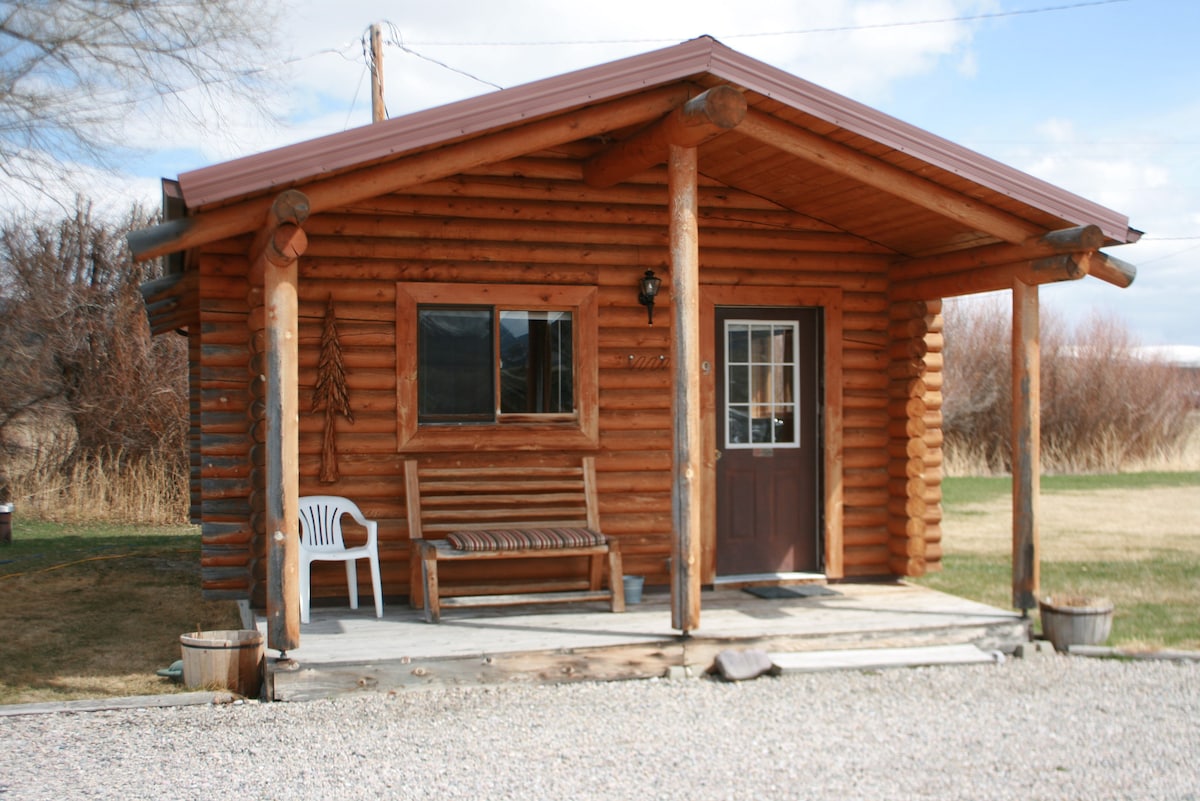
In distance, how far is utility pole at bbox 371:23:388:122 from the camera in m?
15.0

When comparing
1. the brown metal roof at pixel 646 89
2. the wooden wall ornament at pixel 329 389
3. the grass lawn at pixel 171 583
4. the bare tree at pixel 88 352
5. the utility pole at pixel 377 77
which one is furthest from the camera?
the bare tree at pixel 88 352

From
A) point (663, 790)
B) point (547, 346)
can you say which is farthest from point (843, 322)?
point (663, 790)

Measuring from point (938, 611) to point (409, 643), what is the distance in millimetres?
3328

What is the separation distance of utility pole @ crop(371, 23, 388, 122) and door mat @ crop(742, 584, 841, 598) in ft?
29.6

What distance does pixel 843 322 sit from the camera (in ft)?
29.1

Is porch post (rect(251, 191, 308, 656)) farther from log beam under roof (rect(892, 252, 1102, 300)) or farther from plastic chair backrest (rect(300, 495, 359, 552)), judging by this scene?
log beam under roof (rect(892, 252, 1102, 300))

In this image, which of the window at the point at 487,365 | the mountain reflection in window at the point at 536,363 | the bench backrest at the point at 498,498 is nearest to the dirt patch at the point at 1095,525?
the bench backrest at the point at 498,498

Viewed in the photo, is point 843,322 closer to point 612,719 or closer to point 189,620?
point 612,719

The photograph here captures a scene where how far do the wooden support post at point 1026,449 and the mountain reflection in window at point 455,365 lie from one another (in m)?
3.42

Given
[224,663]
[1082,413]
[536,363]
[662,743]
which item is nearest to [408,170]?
[536,363]

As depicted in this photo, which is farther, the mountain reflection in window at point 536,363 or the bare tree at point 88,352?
the bare tree at point 88,352

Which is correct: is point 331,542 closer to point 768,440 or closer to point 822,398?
point 768,440

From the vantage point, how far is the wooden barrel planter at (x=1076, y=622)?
6.94 meters

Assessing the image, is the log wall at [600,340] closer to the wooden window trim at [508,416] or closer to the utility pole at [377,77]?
the wooden window trim at [508,416]
